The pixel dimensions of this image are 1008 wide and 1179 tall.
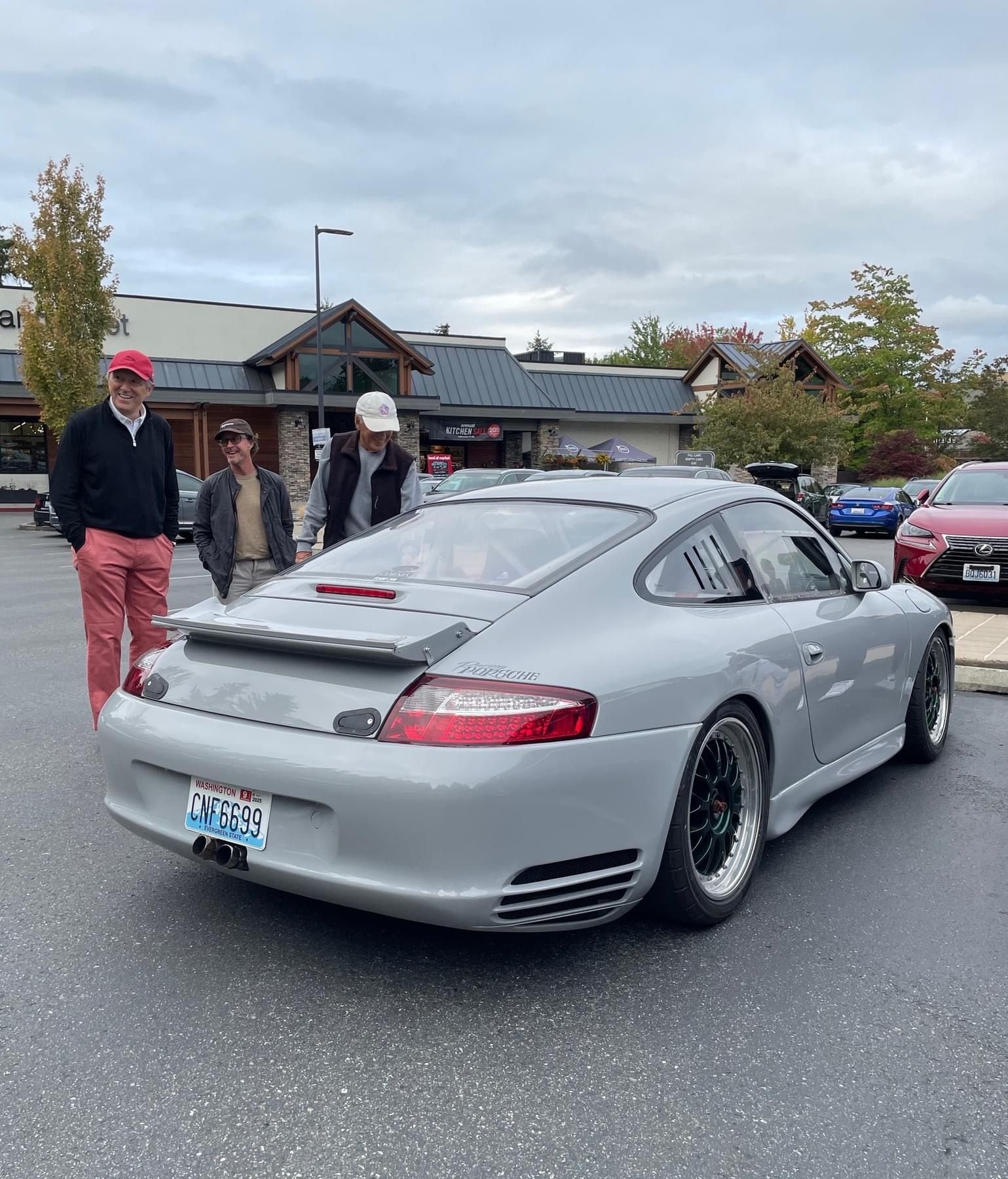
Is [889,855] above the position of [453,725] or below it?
below

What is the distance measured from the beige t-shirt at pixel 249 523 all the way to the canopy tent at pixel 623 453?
37.8 metres

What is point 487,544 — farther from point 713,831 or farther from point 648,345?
point 648,345

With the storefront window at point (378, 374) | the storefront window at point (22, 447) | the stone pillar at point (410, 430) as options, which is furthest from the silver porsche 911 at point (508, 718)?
the storefront window at point (22, 447)

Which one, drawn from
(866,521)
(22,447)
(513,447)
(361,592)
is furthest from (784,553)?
(513,447)

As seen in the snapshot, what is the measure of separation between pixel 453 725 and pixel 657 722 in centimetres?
61

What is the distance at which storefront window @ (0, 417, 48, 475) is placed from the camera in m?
35.3

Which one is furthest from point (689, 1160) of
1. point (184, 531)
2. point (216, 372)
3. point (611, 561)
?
point (216, 372)

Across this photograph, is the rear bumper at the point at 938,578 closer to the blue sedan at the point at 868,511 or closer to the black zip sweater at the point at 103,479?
the black zip sweater at the point at 103,479

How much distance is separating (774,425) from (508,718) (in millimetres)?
38081

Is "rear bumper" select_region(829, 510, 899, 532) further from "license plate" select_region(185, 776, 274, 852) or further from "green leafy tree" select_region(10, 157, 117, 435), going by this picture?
"license plate" select_region(185, 776, 274, 852)

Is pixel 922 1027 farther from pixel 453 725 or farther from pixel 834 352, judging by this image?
pixel 834 352

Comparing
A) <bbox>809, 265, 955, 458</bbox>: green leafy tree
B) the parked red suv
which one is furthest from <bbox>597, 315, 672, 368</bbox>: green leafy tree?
the parked red suv

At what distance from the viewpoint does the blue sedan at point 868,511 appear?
85.3ft

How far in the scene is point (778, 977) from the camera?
2.99 metres
